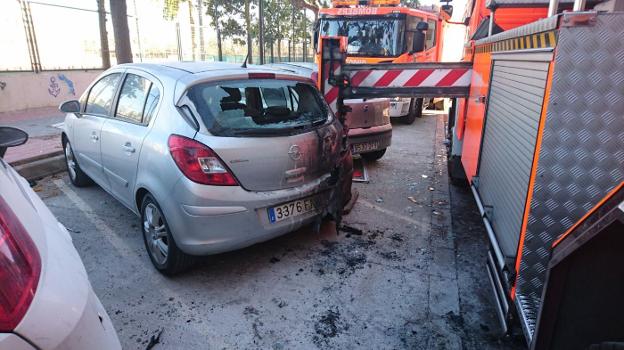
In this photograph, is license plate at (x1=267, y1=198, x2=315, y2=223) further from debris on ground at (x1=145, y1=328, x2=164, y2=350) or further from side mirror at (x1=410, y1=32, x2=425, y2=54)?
side mirror at (x1=410, y1=32, x2=425, y2=54)

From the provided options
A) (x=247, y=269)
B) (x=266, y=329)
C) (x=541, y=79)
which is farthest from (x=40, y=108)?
(x=541, y=79)

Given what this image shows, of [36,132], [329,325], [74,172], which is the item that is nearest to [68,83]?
[36,132]

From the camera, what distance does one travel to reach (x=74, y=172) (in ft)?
17.1

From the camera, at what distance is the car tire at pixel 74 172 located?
512 cm

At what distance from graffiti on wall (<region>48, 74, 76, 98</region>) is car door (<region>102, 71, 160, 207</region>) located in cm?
985

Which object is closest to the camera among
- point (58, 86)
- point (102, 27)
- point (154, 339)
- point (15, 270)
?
point (15, 270)

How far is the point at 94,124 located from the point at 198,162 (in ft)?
6.40

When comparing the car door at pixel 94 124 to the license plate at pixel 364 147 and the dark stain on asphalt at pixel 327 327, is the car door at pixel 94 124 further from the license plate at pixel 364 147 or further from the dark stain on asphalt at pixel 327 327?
the license plate at pixel 364 147

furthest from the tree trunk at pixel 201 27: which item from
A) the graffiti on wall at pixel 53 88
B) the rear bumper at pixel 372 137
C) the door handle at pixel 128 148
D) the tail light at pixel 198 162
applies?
the tail light at pixel 198 162

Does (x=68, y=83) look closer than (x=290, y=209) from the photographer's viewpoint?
No

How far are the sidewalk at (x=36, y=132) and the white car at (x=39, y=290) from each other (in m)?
5.10

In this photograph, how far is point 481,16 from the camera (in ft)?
18.5

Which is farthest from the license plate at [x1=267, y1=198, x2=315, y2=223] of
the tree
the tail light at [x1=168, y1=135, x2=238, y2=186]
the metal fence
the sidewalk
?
the tree

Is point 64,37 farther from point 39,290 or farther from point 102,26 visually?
point 39,290
